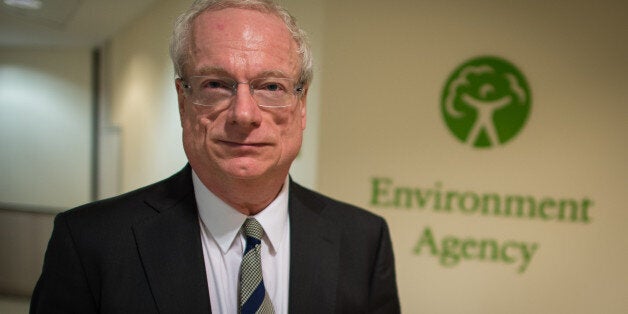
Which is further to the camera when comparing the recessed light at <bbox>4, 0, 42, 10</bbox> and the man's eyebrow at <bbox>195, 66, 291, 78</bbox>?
the recessed light at <bbox>4, 0, 42, 10</bbox>

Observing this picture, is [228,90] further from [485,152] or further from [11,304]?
[485,152]

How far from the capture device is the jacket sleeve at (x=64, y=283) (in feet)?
3.04

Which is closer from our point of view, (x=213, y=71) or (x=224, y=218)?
(x=213, y=71)

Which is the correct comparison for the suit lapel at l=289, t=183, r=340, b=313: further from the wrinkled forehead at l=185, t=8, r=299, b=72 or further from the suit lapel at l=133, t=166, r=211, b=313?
the wrinkled forehead at l=185, t=8, r=299, b=72

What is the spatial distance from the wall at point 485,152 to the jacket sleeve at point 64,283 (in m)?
1.76

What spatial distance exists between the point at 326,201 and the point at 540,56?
1.86 metres

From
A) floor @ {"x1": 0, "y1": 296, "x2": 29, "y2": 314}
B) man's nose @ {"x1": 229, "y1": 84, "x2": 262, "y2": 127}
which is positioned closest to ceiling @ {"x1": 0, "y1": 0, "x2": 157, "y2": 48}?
floor @ {"x1": 0, "y1": 296, "x2": 29, "y2": 314}

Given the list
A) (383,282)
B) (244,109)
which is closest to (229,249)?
(244,109)

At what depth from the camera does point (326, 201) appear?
1.27m

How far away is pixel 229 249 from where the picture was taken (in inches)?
40.4

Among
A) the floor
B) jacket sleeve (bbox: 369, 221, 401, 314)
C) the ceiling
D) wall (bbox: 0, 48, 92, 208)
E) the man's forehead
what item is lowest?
the floor

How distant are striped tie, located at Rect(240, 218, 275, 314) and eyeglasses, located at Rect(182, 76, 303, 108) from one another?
291mm

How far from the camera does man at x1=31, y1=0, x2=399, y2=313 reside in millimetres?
911

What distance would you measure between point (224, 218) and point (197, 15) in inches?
17.6
